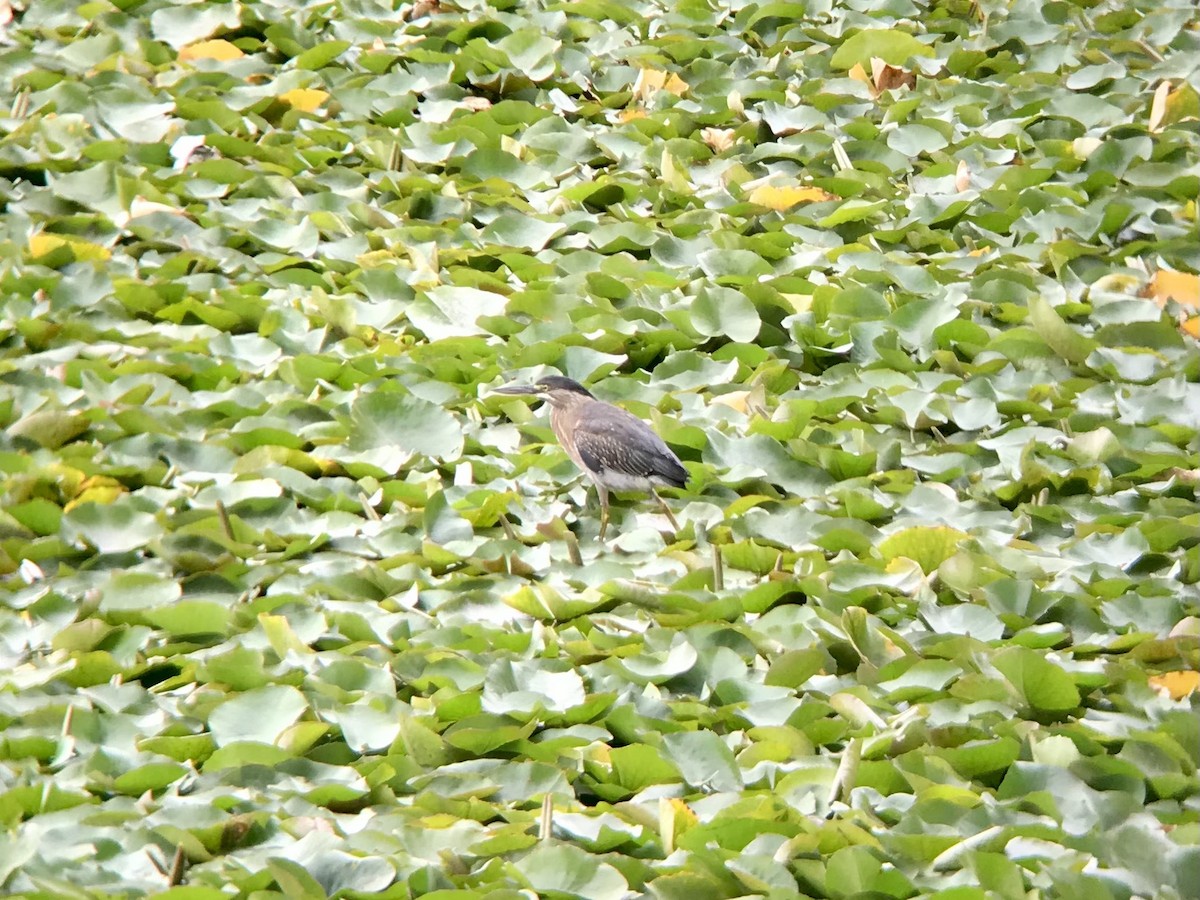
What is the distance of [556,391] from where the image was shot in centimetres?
479

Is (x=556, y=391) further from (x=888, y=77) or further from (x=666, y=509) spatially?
(x=888, y=77)

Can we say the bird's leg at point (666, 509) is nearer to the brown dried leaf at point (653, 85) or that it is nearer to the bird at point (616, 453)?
the bird at point (616, 453)

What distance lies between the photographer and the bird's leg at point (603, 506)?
4465 mm

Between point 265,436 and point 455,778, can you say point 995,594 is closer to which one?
point 455,778

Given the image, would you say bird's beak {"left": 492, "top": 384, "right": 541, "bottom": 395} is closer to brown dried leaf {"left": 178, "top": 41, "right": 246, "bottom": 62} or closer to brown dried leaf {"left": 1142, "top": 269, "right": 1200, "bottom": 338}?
brown dried leaf {"left": 1142, "top": 269, "right": 1200, "bottom": 338}

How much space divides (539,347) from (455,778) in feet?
6.58

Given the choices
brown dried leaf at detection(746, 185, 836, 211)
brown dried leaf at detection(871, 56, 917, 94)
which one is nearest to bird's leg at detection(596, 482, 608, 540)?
brown dried leaf at detection(746, 185, 836, 211)

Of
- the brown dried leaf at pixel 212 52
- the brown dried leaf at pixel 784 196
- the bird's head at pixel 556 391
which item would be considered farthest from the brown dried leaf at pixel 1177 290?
the brown dried leaf at pixel 212 52

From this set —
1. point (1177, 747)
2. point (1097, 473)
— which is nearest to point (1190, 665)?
point (1177, 747)

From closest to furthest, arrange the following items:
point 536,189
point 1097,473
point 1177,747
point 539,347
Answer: point 1177,747, point 1097,473, point 539,347, point 536,189

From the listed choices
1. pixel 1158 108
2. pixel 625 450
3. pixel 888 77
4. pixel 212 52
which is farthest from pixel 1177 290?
pixel 212 52

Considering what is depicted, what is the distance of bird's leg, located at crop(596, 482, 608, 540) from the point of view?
4465 mm

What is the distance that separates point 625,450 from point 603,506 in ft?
0.78

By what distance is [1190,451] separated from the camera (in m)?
4.56
